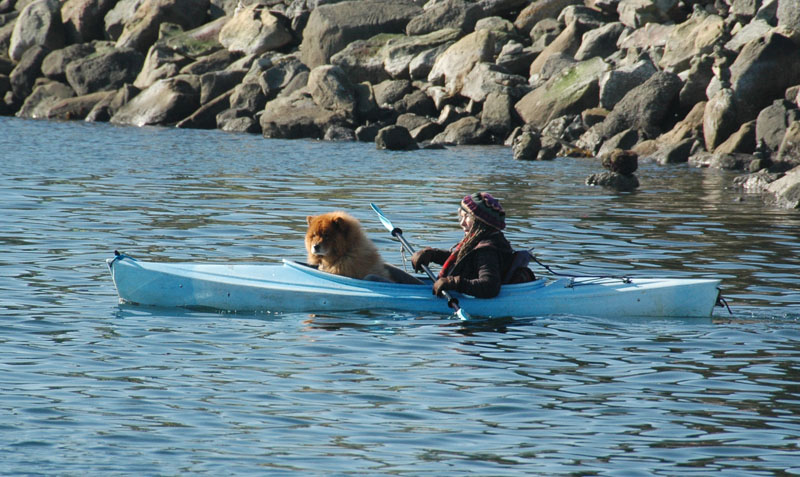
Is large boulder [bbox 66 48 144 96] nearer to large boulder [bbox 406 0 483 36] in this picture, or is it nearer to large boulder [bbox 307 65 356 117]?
large boulder [bbox 307 65 356 117]

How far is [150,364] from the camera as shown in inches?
298

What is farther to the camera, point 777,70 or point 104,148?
point 104,148

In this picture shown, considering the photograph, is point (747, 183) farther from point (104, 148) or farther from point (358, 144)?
point (104, 148)

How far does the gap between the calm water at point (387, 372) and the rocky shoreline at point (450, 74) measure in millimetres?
8455

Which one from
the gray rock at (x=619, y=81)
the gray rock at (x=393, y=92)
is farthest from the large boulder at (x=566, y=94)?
the gray rock at (x=393, y=92)

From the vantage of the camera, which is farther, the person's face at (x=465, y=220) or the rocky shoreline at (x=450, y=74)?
the rocky shoreline at (x=450, y=74)

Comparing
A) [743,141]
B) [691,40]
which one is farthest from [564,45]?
[743,141]

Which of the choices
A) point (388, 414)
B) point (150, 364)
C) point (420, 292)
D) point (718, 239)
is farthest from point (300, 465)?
point (718, 239)

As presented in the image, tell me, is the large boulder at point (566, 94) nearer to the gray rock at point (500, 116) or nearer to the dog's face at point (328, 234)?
the gray rock at point (500, 116)

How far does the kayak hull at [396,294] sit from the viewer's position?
9.37m

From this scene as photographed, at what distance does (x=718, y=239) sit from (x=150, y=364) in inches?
367

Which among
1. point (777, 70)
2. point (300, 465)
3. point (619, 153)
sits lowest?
point (300, 465)

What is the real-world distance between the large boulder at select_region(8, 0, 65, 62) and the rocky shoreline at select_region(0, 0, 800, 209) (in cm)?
7

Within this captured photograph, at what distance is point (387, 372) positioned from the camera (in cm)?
748
